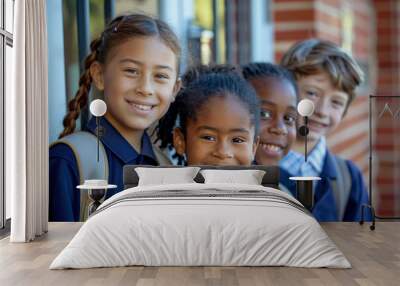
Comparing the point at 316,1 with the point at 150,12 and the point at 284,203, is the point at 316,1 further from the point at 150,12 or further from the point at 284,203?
the point at 284,203

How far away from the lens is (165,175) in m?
6.86

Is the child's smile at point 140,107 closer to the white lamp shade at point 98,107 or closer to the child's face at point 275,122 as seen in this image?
the white lamp shade at point 98,107

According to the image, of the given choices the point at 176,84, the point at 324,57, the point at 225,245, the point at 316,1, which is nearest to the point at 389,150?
the point at 324,57

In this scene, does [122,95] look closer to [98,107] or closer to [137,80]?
[137,80]

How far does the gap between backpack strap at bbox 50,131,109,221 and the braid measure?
0.12 meters

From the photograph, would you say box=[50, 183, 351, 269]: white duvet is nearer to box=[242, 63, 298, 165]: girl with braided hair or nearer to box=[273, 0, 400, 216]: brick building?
box=[242, 63, 298, 165]: girl with braided hair

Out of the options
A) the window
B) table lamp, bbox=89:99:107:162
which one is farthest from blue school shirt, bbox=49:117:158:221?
the window

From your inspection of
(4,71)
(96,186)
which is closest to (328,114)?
(96,186)

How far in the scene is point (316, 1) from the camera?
Result: 7.68 m

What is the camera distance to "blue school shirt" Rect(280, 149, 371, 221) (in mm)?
7629

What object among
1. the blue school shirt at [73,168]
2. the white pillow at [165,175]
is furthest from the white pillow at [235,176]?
the blue school shirt at [73,168]

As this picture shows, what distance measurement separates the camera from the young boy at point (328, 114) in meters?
7.62

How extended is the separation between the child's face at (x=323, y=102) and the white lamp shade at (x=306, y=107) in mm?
372

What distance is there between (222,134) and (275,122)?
0.62m
